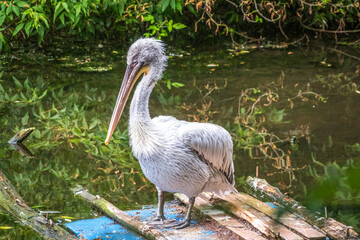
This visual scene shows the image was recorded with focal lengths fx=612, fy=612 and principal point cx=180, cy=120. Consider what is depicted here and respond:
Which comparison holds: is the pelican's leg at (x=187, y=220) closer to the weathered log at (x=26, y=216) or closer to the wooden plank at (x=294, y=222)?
the wooden plank at (x=294, y=222)

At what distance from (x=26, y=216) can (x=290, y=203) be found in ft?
4.32

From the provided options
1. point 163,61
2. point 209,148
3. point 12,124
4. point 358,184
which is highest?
point 358,184

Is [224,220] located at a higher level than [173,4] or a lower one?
lower

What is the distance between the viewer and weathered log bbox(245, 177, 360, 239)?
9.04 feet

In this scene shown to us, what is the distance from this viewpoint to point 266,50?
7777 millimetres

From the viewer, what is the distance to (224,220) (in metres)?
2.94

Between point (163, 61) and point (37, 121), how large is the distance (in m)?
2.33

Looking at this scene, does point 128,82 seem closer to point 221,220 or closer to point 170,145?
point 170,145

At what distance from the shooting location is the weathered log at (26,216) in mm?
2756

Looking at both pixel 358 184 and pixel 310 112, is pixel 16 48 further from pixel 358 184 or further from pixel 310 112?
pixel 358 184

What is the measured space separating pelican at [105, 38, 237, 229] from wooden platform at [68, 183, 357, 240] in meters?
0.12

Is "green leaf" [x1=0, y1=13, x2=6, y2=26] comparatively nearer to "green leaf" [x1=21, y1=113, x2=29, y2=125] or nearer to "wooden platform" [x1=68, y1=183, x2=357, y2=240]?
"green leaf" [x1=21, y1=113, x2=29, y2=125]

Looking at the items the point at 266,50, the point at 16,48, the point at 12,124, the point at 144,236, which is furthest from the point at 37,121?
the point at 266,50

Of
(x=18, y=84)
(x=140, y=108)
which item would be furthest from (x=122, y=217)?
(x=18, y=84)
